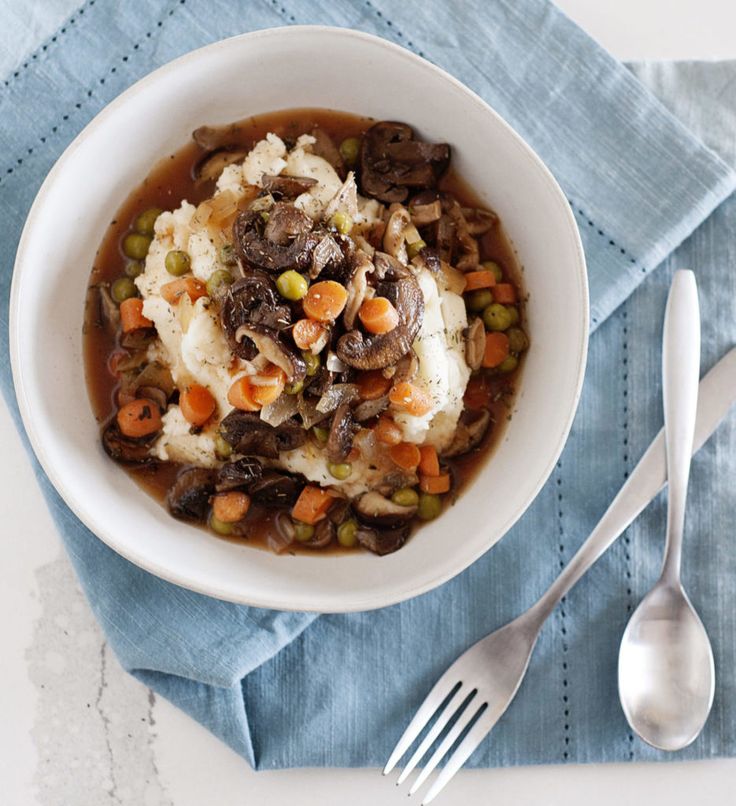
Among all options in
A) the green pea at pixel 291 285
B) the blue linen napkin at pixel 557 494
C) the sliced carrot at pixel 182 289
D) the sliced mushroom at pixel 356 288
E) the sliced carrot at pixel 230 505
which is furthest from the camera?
the blue linen napkin at pixel 557 494

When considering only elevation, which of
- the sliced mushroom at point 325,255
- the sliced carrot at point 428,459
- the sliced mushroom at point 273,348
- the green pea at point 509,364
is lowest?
the sliced carrot at point 428,459

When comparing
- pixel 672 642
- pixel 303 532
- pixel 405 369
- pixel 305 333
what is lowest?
pixel 672 642

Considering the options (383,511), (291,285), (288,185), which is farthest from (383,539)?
(288,185)

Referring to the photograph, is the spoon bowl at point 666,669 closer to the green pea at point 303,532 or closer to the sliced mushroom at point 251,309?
the green pea at point 303,532

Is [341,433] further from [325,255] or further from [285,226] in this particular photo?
[285,226]

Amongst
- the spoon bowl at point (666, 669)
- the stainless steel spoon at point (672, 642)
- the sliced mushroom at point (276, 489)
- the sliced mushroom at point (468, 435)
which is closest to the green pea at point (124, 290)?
the sliced mushroom at point (276, 489)

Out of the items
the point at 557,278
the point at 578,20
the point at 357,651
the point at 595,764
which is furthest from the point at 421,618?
the point at 578,20
